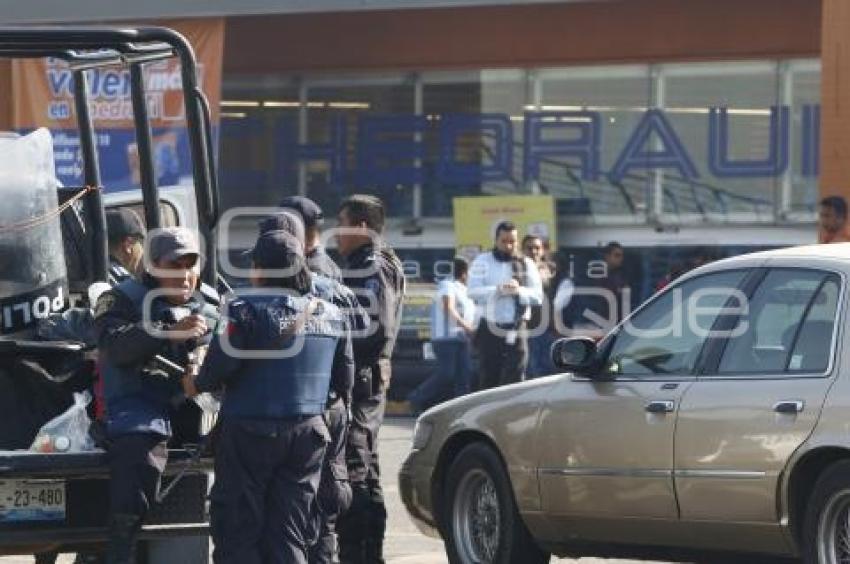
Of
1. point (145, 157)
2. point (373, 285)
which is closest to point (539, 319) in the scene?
point (373, 285)

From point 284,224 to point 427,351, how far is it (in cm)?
1355

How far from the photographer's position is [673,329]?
9.76m

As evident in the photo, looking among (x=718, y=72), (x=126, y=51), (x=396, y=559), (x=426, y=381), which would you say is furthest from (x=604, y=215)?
(x=126, y=51)

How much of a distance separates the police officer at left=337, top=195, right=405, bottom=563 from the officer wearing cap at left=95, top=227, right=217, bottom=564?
1731 mm

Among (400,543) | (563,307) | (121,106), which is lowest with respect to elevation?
(400,543)

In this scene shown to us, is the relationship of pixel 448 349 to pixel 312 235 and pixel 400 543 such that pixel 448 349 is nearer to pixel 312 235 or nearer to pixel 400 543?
pixel 400 543

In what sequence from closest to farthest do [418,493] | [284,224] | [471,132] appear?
[284,224], [418,493], [471,132]

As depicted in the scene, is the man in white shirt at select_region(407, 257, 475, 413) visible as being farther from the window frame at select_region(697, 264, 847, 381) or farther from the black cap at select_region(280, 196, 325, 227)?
the window frame at select_region(697, 264, 847, 381)

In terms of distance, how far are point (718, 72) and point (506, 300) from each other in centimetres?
657

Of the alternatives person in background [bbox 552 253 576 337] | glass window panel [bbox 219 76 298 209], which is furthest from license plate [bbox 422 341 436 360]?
glass window panel [bbox 219 76 298 209]

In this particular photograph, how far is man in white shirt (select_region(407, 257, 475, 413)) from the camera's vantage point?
68.5 ft

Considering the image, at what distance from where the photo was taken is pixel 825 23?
65.0 feet

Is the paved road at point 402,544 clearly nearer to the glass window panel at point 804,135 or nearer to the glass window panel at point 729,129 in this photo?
the glass window panel at point 729,129

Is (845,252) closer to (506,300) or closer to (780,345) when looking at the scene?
(780,345)
